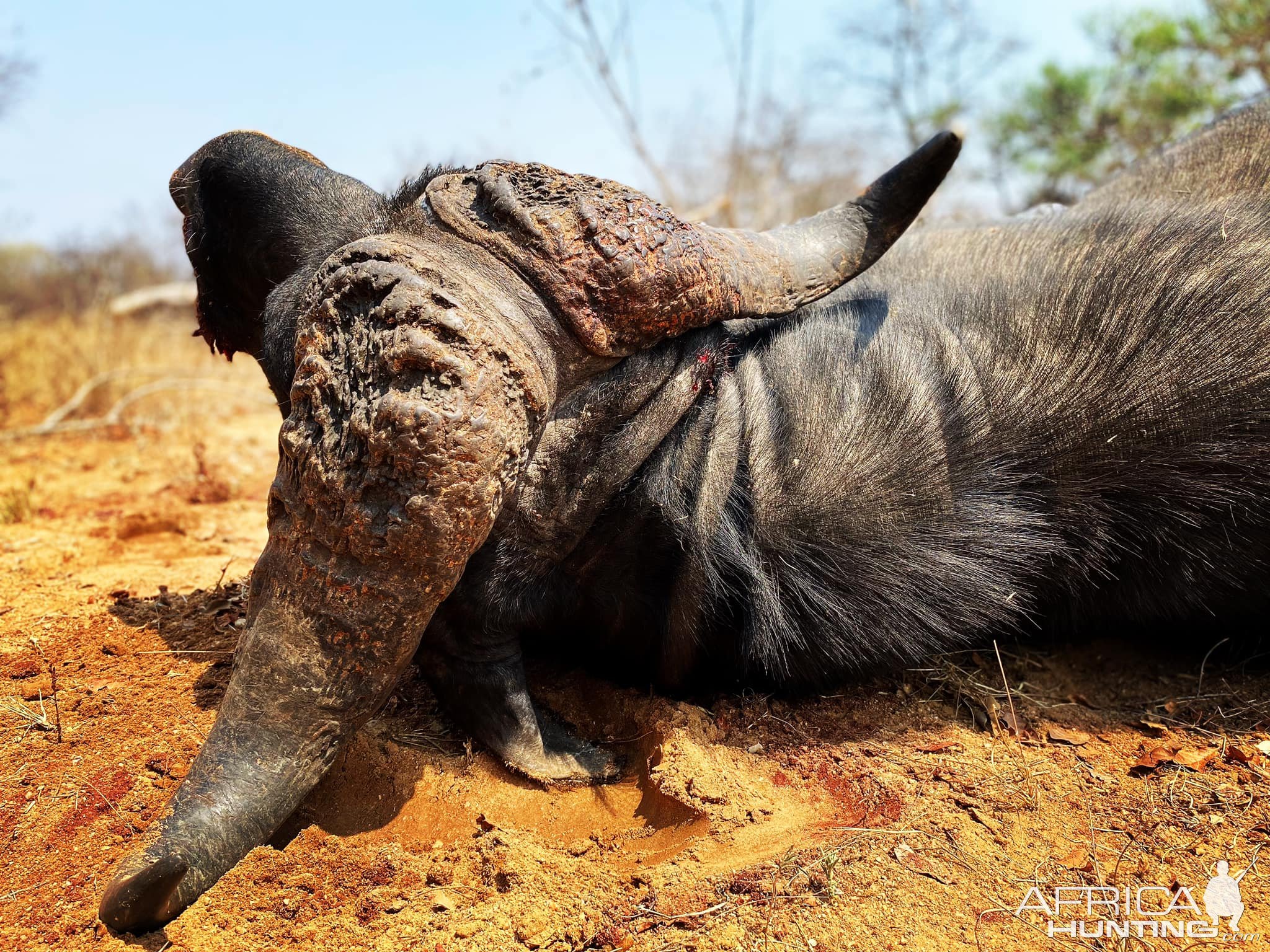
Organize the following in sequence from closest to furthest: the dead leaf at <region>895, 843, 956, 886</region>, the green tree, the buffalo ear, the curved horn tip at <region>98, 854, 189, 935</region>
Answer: the curved horn tip at <region>98, 854, 189, 935</region> → the dead leaf at <region>895, 843, 956, 886</region> → the buffalo ear → the green tree

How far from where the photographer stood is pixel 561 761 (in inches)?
83.4

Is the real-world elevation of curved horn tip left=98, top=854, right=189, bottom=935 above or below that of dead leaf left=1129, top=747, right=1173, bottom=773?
above

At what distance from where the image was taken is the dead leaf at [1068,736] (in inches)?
88.9

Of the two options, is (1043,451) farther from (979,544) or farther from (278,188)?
(278,188)

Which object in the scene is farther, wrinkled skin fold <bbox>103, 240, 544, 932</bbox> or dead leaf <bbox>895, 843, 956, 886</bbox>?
dead leaf <bbox>895, 843, 956, 886</bbox>

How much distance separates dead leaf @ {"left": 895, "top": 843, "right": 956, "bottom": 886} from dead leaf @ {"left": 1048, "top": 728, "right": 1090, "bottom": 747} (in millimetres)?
679

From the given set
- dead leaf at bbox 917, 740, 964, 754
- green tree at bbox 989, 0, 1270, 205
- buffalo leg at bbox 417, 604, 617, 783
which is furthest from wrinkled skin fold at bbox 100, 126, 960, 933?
green tree at bbox 989, 0, 1270, 205

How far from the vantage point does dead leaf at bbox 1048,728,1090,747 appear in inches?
88.9

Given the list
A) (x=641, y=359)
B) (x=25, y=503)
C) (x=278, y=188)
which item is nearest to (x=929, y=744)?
(x=641, y=359)

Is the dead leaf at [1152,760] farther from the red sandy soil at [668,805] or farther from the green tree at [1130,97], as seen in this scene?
the green tree at [1130,97]

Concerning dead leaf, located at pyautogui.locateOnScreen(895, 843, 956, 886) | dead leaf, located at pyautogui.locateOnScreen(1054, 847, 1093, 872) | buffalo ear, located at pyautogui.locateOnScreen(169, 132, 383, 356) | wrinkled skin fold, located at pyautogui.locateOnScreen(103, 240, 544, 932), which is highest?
buffalo ear, located at pyautogui.locateOnScreen(169, 132, 383, 356)

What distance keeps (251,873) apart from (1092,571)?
210cm

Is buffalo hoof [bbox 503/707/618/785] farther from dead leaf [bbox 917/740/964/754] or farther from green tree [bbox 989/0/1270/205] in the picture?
green tree [bbox 989/0/1270/205]

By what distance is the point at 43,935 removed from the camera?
59.4 inches
